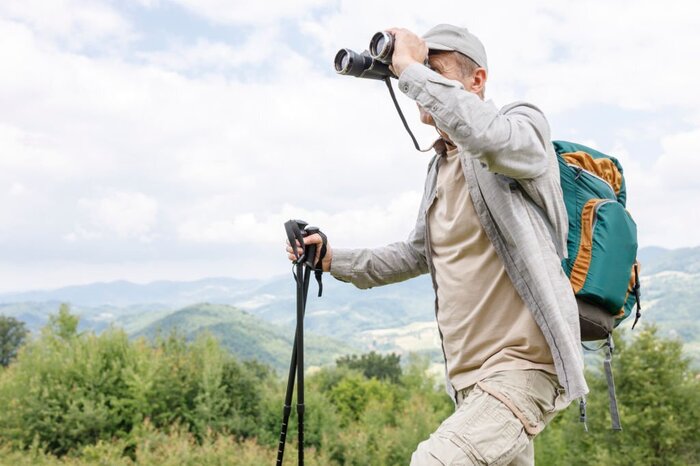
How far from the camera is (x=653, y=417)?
15938mm

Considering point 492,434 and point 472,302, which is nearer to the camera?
point 492,434

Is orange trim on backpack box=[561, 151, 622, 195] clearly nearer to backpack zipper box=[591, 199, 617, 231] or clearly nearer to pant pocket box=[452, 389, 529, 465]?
backpack zipper box=[591, 199, 617, 231]

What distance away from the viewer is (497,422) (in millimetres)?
2057

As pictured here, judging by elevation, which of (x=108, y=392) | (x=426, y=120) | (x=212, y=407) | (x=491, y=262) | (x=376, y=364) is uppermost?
(x=426, y=120)

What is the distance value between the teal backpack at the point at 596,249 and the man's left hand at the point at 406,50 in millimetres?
590

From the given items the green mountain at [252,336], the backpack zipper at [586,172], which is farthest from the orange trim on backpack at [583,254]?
the green mountain at [252,336]

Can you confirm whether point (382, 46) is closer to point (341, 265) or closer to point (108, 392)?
point (341, 265)

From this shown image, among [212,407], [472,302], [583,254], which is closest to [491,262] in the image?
[472,302]

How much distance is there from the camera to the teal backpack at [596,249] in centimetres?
220

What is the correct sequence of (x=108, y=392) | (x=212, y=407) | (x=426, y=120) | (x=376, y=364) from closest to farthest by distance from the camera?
(x=426, y=120) < (x=108, y=392) < (x=212, y=407) < (x=376, y=364)

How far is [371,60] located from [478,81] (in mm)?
378

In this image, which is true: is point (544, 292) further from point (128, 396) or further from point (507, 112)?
point (128, 396)

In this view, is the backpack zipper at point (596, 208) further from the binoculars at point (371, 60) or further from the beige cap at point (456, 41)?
the binoculars at point (371, 60)

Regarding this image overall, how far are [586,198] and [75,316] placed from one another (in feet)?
66.4
